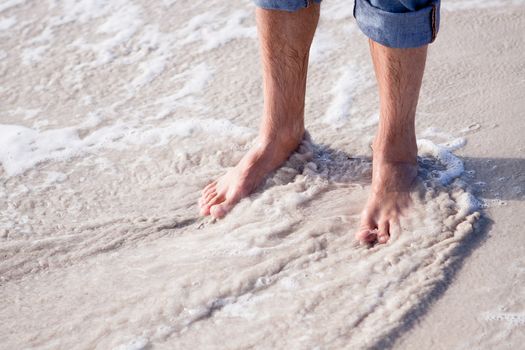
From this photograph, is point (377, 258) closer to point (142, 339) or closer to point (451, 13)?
point (142, 339)

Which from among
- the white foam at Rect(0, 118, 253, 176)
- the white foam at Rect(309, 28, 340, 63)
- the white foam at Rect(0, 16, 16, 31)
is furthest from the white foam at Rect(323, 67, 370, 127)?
the white foam at Rect(0, 16, 16, 31)

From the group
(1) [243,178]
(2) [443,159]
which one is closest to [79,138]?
(1) [243,178]

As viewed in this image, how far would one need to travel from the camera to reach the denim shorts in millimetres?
1835

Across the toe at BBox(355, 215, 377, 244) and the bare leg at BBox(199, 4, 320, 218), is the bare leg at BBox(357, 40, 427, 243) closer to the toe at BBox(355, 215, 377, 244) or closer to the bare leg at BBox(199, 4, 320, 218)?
the toe at BBox(355, 215, 377, 244)

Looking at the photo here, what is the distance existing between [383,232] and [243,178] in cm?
48

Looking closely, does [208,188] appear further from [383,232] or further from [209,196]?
[383,232]

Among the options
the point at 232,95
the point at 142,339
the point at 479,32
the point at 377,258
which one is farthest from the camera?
the point at 479,32

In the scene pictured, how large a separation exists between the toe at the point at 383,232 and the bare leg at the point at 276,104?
426 mm

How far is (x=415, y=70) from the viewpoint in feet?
6.45

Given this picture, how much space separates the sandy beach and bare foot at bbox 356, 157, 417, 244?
1.6 inches

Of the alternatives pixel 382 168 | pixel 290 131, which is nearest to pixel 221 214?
pixel 290 131

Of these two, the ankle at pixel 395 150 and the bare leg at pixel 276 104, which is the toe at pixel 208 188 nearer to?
the bare leg at pixel 276 104

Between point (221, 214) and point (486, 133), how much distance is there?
3.12 feet

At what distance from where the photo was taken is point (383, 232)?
1973 millimetres
